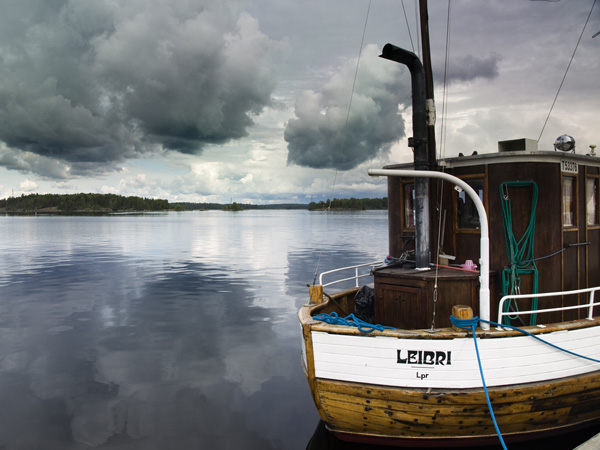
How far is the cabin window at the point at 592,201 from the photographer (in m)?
8.09

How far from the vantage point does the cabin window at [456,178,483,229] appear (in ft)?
23.8

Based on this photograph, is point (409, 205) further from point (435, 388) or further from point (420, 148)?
point (435, 388)

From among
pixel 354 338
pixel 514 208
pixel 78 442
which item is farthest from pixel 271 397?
pixel 514 208

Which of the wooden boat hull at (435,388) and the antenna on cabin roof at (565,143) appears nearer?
the wooden boat hull at (435,388)

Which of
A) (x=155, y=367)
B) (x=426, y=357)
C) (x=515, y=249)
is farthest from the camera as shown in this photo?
(x=155, y=367)

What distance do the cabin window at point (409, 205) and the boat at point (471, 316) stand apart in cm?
2

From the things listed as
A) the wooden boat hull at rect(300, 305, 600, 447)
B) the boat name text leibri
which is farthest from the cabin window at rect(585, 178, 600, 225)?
the boat name text leibri

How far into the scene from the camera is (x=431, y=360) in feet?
18.2

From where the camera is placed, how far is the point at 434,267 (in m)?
7.22

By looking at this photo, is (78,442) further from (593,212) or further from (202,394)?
(593,212)

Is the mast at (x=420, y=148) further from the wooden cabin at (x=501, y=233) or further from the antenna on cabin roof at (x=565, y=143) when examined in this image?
the antenna on cabin roof at (x=565, y=143)

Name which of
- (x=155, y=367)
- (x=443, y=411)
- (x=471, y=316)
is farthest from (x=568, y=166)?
(x=155, y=367)

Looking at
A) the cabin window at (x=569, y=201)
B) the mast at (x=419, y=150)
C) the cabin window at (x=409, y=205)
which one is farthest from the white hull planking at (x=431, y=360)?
the cabin window at (x=409, y=205)

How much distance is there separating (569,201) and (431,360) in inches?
173
